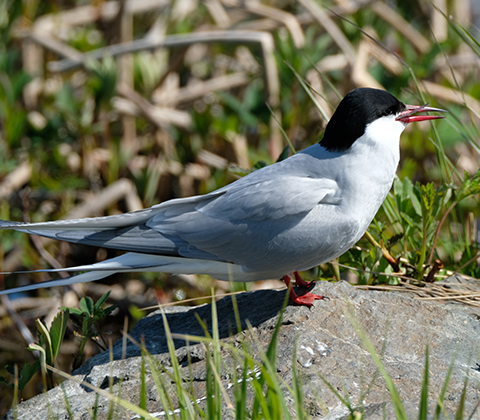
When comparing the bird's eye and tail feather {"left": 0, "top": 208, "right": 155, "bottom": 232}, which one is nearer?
tail feather {"left": 0, "top": 208, "right": 155, "bottom": 232}

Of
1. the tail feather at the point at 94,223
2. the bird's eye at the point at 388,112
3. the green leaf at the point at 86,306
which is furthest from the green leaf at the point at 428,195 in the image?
the green leaf at the point at 86,306

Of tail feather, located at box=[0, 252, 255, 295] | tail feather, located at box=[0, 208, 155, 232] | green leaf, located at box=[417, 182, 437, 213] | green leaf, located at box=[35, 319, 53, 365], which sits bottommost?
green leaf, located at box=[35, 319, 53, 365]

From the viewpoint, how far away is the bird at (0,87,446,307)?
2.46m

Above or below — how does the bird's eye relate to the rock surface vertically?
above

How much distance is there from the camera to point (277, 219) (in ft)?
8.14

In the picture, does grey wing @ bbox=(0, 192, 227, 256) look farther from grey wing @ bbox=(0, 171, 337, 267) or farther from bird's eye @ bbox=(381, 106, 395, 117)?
bird's eye @ bbox=(381, 106, 395, 117)

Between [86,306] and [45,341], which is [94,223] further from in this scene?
[45,341]

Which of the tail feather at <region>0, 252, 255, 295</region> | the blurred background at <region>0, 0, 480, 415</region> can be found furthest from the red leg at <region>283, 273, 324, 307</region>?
the blurred background at <region>0, 0, 480, 415</region>

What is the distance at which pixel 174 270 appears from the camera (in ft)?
8.59

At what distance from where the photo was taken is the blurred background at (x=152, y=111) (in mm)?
4711

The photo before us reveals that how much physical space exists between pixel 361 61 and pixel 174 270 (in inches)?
130

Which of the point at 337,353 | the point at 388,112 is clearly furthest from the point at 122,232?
the point at 388,112

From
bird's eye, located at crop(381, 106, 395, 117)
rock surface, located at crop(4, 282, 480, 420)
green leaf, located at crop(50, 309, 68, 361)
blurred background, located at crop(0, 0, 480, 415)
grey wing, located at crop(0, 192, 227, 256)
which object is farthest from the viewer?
blurred background, located at crop(0, 0, 480, 415)

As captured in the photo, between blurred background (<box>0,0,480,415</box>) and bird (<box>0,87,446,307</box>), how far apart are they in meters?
1.69
